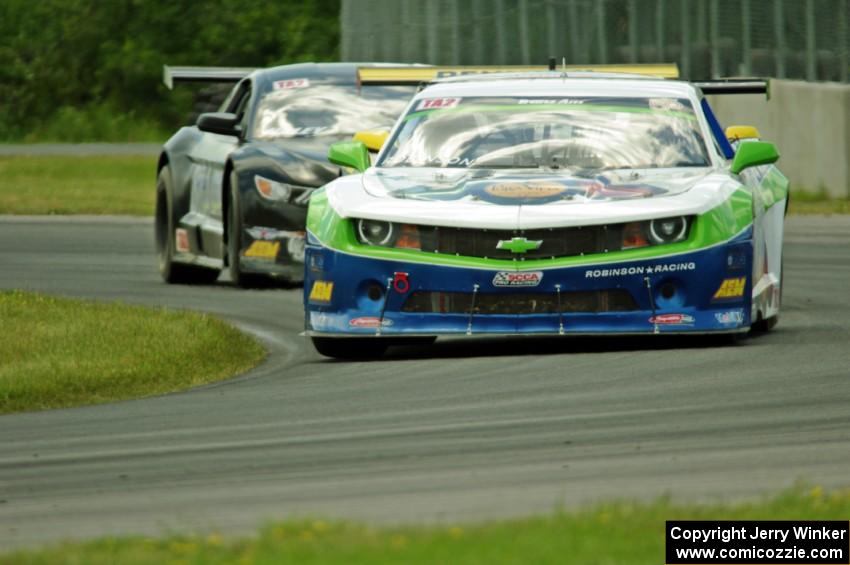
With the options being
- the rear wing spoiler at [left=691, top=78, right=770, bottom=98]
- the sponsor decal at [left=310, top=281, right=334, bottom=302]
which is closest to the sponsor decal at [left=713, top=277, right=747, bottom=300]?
the sponsor decal at [left=310, top=281, right=334, bottom=302]

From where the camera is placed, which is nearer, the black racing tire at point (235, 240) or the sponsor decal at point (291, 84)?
the black racing tire at point (235, 240)

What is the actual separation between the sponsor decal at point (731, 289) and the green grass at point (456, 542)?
3.92 m

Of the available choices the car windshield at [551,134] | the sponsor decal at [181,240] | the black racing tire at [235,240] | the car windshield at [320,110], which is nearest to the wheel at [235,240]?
the black racing tire at [235,240]

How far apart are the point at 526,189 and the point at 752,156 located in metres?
1.27

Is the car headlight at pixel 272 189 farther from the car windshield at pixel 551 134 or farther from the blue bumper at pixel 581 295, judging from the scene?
the blue bumper at pixel 581 295

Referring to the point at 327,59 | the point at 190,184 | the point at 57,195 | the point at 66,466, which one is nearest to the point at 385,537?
the point at 66,466

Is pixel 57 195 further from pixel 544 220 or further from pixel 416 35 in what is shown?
pixel 544 220

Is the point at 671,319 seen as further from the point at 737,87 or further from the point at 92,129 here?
the point at 92,129

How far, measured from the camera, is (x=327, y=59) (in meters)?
59.0

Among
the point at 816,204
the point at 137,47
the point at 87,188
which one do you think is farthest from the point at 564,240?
the point at 137,47

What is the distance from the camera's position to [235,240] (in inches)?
574

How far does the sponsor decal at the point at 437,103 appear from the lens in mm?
11391

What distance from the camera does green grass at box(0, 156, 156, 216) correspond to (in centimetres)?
2670

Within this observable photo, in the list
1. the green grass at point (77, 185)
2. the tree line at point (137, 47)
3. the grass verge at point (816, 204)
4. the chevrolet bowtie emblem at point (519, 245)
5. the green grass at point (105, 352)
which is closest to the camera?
the green grass at point (105, 352)
